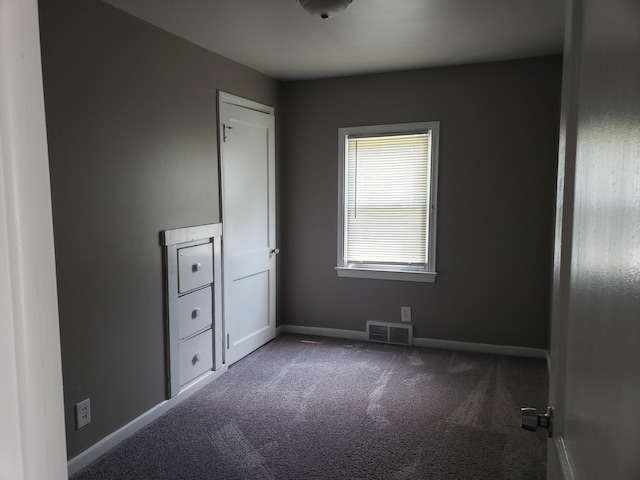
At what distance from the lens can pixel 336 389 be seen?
330cm

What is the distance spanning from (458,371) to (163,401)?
214 centimetres

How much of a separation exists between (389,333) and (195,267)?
75.1 inches

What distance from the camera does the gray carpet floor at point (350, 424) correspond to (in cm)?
238

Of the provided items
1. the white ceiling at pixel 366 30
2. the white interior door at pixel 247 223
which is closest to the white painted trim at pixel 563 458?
the white ceiling at pixel 366 30

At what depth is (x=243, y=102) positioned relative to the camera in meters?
3.76

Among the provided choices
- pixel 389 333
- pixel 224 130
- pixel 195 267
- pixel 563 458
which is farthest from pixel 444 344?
pixel 563 458

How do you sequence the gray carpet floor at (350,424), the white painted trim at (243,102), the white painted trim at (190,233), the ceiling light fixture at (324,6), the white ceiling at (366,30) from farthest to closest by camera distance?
the white painted trim at (243,102) < the white painted trim at (190,233) < the white ceiling at (366,30) < the gray carpet floor at (350,424) < the ceiling light fixture at (324,6)

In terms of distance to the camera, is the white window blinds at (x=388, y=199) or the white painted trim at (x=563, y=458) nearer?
the white painted trim at (x=563, y=458)

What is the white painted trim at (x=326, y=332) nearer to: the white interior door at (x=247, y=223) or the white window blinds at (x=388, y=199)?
the white interior door at (x=247, y=223)

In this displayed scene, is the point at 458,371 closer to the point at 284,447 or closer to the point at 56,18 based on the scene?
the point at 284,447

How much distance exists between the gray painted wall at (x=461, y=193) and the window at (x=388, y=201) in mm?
86

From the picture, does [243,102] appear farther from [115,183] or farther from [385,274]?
[385,274]

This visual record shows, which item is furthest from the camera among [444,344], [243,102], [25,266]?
[444,344]

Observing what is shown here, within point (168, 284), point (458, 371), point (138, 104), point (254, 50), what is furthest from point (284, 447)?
point (254, 50)
